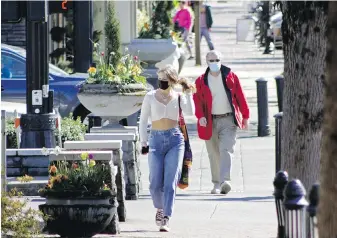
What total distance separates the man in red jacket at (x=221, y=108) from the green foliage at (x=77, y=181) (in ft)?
12.0

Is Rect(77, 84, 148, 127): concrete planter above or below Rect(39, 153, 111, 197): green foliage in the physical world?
above

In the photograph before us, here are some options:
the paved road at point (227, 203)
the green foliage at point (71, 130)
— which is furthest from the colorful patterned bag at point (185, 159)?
the green foliage at point (71, 130)

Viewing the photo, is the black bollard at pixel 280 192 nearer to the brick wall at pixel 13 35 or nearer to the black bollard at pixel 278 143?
the black bollard at pixel 278 143

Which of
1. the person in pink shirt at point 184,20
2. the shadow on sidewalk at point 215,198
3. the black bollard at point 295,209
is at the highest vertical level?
the person in pink shirt at point 184,20

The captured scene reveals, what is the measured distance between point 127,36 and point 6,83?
9528mm

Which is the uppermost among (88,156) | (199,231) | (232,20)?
(232,20)

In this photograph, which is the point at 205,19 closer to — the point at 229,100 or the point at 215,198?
the point at 229,100

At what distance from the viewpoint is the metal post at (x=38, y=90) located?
13422 millimetres

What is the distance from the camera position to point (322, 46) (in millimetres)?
8250

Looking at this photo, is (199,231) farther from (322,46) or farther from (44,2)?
(44,2)

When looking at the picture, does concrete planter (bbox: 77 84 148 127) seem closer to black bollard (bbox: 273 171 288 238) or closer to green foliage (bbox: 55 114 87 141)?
green foliage (bbox: 55 114 87 141)

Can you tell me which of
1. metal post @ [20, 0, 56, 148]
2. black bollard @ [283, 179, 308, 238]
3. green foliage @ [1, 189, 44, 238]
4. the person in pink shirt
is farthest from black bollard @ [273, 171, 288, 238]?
the person in pink shirt

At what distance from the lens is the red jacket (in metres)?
13.5

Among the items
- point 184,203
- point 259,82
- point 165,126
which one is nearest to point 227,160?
point 184,203
